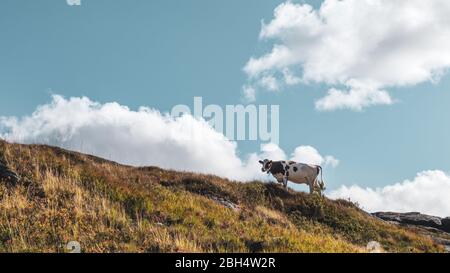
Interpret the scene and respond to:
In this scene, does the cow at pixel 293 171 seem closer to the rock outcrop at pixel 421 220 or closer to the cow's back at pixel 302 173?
the cow's back at pixel 302 173

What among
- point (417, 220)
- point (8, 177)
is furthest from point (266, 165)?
point (8, 177)

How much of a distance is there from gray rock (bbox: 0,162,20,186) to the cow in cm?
2097

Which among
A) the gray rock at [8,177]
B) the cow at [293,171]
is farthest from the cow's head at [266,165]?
the gray rock at [8,177]

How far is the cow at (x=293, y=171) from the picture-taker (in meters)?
35.3

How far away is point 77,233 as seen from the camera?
12555 millimetres

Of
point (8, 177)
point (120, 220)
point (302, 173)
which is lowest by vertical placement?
point (120, 220)

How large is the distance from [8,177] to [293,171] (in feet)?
73.6

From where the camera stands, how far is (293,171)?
3566 centimetres

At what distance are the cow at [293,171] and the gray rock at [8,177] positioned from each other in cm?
2097

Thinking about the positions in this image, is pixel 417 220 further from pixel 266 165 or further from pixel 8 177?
pixel 8 177
